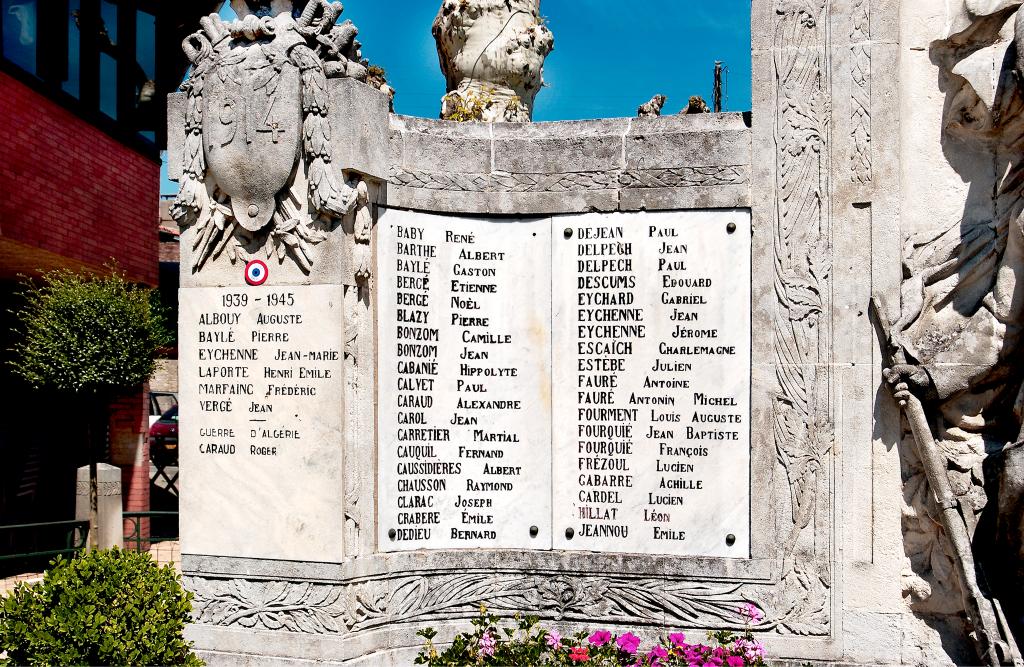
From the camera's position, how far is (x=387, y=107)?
25.6 ft

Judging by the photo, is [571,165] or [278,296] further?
[571,165]

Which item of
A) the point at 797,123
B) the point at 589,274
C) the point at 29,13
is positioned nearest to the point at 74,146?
the point at 29,13

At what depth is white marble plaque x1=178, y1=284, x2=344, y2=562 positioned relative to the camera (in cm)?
745

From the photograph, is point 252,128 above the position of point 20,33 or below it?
below

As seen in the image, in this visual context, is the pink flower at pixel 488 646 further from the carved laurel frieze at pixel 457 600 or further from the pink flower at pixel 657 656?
the pink flower at pixel 657 656

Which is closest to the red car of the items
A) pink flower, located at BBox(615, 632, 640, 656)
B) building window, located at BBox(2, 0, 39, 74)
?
building window, located at BBox(2, 0, 39, 74)

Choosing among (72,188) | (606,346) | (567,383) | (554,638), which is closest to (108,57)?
(72,188)

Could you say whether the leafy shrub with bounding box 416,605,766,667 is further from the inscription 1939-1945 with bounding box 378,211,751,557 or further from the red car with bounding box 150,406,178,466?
the red car with bounding box 150,406,178,466

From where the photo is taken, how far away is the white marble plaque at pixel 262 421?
24.4 feet

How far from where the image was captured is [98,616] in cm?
628

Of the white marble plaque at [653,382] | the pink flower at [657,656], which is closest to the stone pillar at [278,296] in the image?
the white marble plaque at [653,382]

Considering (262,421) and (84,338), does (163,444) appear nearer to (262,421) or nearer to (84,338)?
(84,338)

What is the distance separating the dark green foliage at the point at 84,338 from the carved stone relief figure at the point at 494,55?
769 centimetres

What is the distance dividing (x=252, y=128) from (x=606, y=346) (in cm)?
333
